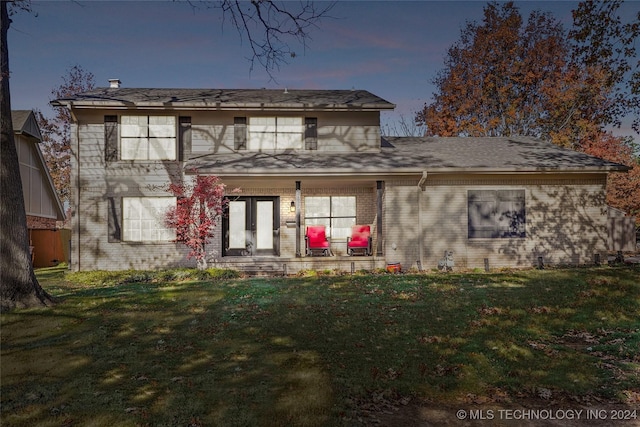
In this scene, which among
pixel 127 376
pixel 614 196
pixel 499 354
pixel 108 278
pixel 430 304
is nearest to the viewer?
pixel 127 376

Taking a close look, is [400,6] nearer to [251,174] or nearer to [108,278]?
[251,174]

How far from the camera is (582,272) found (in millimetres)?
11602

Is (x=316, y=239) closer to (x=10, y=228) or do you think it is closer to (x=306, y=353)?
(x=10, y=228)

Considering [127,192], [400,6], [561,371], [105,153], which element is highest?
[400,6]

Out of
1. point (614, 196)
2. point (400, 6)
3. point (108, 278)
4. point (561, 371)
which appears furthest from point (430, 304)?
point (614, 196)

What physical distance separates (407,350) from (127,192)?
44.7 ft

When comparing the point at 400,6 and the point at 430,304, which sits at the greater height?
the point at 400,6

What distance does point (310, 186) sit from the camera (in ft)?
56.2

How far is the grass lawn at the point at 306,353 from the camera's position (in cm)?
459

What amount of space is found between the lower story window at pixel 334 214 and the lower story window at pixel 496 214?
4500 millimetres

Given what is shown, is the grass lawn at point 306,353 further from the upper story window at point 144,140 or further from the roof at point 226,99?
the roof at point 226,99

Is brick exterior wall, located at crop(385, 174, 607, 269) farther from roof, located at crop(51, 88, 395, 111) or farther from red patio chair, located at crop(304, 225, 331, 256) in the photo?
roof, located at crop(51, 88, 395, 111)

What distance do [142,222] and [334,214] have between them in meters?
7.28

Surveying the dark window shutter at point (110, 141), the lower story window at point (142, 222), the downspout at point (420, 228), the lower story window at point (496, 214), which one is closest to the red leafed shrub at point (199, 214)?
the lower story window at point (142, 222)
